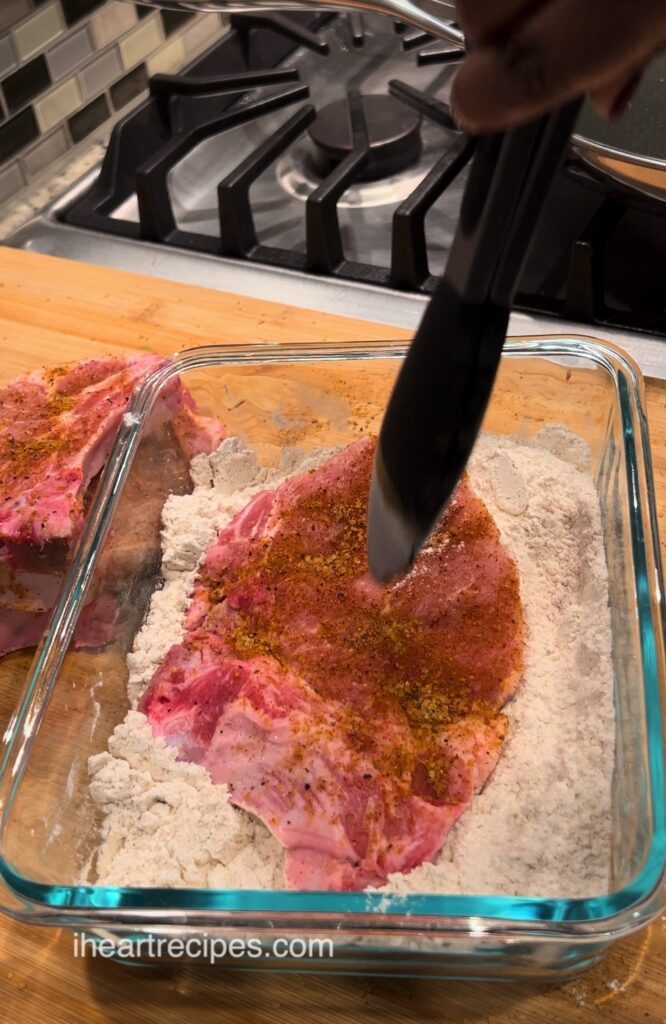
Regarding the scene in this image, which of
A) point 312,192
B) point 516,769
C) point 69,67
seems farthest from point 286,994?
point 69,67

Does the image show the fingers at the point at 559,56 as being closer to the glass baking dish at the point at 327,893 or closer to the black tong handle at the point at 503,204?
the black tong handle at the point at 503,204

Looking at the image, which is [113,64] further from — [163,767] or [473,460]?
[163,767]

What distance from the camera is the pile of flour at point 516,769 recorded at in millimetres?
808

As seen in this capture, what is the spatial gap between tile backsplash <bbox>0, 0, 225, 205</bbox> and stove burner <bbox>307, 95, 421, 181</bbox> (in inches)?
16.0

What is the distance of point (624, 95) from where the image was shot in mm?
539

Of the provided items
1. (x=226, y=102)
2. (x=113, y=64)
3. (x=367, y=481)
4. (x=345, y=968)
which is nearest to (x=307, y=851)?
(x=345, y=968)

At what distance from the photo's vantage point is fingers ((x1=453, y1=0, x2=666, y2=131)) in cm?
47

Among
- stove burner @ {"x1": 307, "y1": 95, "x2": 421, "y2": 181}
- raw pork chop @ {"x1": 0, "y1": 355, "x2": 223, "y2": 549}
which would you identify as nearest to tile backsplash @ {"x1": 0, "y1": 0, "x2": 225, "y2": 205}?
stove burner @ {"x1": 307, "y1": 95, "x2": 421, "y2": 181}

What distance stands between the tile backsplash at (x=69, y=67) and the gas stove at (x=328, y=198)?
0.12 meters

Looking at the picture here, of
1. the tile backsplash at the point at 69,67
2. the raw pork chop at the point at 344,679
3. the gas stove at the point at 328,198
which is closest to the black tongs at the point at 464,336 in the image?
the raw pork chop at the point at 344,679

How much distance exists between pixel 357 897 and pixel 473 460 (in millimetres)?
539

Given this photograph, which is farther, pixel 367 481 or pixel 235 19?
pixel 235 19

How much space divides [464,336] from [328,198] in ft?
2.80

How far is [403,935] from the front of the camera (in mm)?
718
